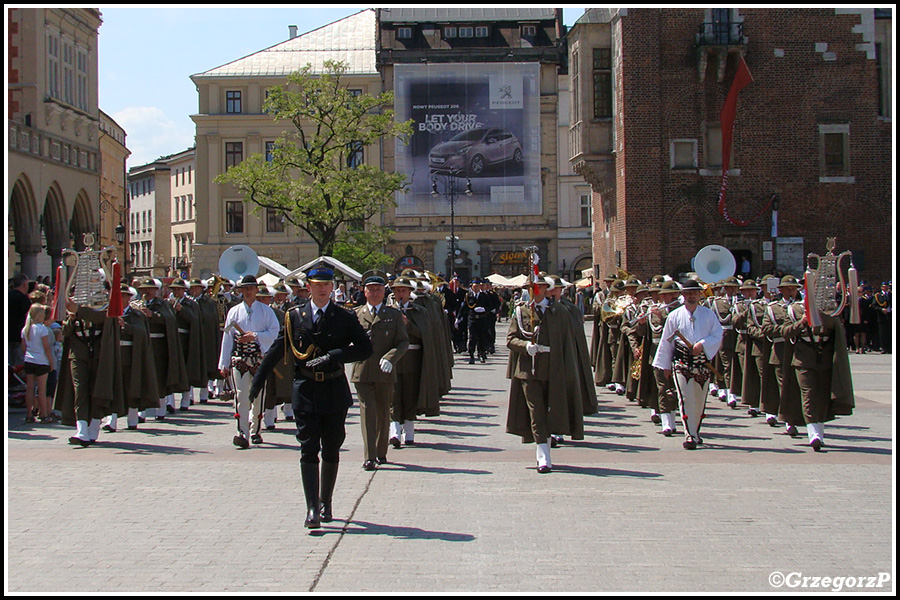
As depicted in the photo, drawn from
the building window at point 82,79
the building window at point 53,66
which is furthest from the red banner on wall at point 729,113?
the building window at point 82,79

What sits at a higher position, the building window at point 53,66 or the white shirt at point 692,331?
the building window at point 53,66

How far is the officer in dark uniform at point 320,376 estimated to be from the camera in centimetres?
754

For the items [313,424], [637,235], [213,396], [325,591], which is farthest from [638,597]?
[637,235]

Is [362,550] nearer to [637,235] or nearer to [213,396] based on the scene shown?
[213,396]

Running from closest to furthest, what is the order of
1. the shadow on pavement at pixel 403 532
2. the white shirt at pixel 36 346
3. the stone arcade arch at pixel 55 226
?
the shadow on pavement at pixel 403 532 → the white shirt at pixel 36 346 → the stone arcade arch at pixel 55 226

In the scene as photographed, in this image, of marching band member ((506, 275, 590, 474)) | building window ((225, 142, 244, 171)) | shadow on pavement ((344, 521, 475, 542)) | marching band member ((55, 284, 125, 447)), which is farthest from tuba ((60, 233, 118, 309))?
building window ((225, 142, 244, 171))

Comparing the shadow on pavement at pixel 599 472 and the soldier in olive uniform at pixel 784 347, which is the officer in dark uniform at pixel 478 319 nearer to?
the soldier in olive uniform at pixel 784 347

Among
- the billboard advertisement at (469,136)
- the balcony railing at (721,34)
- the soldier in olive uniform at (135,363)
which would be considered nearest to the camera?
the soldier in olive uniform at (135,363)

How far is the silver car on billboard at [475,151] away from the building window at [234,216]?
14081 mm

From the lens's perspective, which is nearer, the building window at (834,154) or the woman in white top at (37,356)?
the woman in white top at (37,356)

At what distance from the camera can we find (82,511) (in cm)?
798

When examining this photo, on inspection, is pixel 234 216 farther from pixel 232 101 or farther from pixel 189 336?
pixel 189 336

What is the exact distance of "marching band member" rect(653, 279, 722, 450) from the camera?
1117cm

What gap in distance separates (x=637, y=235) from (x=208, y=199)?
34.3 m
